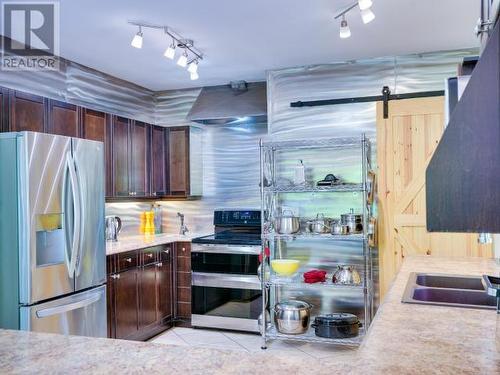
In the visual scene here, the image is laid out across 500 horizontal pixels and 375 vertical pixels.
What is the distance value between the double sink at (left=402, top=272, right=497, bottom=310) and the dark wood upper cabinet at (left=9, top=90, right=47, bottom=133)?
2.82 m

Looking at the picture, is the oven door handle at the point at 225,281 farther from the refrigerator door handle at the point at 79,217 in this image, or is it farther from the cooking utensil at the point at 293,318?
the refrigerator door handle at the point at 79,217

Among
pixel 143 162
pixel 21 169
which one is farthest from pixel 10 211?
pixel 143 162

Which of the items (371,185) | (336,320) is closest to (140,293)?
(336,320)

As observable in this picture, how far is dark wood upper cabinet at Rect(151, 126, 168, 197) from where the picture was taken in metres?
4.89

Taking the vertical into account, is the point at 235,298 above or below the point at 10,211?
below

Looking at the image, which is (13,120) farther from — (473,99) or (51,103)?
(473,99)

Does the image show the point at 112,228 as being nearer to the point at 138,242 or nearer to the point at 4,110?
the point at 138,242

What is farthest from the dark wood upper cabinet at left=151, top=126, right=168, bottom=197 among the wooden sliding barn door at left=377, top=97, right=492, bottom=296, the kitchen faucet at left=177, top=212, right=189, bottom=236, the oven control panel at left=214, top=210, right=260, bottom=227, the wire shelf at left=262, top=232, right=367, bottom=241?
the wooden sliding barn door at left=377, top=97, right=492, bottom=296

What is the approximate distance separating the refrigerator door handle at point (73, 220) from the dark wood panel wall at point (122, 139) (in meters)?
0.50

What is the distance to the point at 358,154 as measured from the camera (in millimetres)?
4250

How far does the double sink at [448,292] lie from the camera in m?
1.96

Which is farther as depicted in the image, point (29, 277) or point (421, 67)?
Answer: point (421, 67)

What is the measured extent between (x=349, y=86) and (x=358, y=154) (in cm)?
67

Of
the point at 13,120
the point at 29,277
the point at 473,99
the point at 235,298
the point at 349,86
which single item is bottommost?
the point at 235,298
